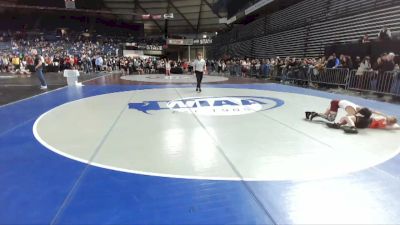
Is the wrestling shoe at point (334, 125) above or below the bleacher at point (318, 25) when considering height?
below

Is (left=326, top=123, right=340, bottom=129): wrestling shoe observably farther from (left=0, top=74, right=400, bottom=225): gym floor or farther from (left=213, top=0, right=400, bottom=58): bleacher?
(left=213, top=0, right=400, bottom=58): bleacher

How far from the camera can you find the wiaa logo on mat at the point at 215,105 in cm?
741

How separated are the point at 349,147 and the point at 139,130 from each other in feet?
11.3

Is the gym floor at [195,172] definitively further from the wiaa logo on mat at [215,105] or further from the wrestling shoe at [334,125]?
the wiaa logo on mat at [215,105]

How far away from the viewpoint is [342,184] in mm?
3238

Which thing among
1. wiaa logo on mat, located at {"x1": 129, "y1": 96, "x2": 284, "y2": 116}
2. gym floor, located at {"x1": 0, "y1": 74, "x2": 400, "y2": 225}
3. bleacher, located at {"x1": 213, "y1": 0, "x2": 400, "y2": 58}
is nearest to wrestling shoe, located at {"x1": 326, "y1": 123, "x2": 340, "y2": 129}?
gym floor, located at {"x1": 0, "y1": 74, "x2": 400, "y2": 225}

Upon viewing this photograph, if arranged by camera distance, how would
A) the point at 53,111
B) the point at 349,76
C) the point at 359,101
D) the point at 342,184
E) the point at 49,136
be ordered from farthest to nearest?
the point at 349,76 < the point at 359,101 < the point at 53,111 < the point at 49,136 < the point at 342,184

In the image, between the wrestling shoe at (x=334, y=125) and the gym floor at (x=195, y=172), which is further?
the wrestling shoe at (x=334, y=125)

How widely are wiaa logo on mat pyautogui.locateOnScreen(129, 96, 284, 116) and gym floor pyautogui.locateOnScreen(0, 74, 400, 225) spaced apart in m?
0.84

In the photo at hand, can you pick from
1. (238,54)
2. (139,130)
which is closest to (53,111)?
(139,130)

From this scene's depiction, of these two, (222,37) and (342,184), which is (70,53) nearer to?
(222,37)

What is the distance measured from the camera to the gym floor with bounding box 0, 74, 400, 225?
2656 mm

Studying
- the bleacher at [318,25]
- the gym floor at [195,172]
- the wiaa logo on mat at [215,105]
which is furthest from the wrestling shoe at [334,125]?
the bleacher at [318,25]

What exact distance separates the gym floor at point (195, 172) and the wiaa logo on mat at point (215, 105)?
2.75ft
